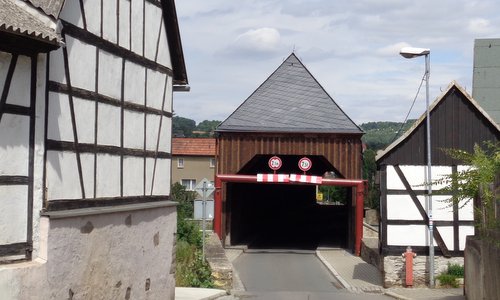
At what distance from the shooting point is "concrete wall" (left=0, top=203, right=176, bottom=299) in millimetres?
10367

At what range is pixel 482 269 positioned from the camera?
14734 mm

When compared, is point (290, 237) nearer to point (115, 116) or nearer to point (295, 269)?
point (295, 269)

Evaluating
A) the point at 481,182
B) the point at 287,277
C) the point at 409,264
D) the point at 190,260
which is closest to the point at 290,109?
the point at 287,277

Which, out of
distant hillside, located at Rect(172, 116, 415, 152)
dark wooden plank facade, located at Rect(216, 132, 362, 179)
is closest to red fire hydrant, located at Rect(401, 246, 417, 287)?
distant hillside, located at Rect(172, 116, 415, 152)

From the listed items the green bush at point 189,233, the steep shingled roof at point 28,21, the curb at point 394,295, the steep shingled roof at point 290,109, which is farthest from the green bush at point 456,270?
the steep shingled roof at point 28,21

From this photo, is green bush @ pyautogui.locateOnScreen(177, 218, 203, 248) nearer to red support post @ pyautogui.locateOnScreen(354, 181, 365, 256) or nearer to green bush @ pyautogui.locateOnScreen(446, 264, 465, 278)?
red support post @ pyautogui.locateOnScreen(354, 181, 365, 256)

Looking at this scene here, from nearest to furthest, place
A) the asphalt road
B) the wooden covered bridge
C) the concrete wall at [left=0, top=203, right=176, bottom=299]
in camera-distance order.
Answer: the concrete wall at [left=0, top=203, right=176, bottom=299] → the asphalt road → the wooden covered bridge

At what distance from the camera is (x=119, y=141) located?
13.4 meters

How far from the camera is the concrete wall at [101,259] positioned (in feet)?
34.0

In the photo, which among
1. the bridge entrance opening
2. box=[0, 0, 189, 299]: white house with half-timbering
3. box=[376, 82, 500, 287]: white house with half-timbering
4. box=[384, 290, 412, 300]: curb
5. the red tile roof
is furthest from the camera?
the red tile roof

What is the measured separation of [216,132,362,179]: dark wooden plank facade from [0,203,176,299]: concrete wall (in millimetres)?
17488

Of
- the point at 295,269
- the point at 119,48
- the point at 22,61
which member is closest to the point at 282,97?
the point at 295,269

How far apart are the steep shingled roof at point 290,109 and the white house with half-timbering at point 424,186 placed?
9.43 meters

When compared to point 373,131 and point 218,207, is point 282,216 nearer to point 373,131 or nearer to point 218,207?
point 218,207
